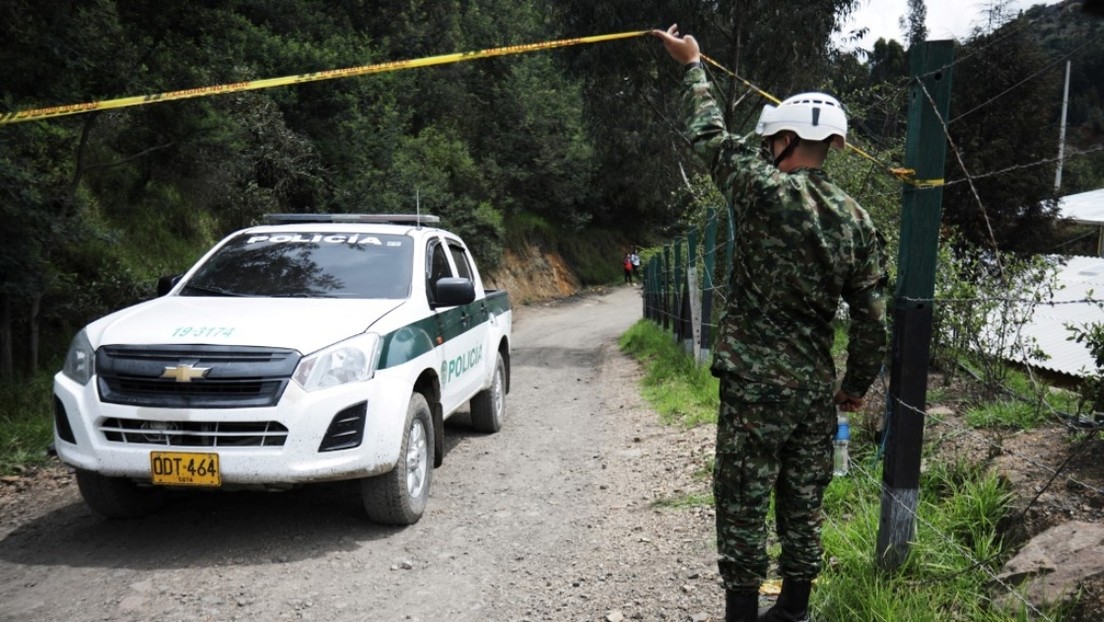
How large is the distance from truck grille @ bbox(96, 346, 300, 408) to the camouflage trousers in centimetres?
242

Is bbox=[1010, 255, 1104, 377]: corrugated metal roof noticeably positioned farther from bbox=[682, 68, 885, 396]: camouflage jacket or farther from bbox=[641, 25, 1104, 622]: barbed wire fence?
bbox=[682, 68, 885, 396]: camouflage jacket

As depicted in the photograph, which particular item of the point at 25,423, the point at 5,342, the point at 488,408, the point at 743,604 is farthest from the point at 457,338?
the point at 5,342

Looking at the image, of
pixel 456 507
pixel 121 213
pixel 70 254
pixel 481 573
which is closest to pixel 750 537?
pixel 481 573

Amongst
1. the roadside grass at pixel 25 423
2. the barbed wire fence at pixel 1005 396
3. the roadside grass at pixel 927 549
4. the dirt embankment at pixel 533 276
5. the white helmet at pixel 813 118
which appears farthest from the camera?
the dirt embankment at pixel 533 276

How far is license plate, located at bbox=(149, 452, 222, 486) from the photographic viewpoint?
4.30 meters

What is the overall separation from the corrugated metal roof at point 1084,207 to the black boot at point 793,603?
56.3ft

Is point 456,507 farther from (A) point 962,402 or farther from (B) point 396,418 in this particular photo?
(A) point 962,402

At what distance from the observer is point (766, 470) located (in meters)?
3.19

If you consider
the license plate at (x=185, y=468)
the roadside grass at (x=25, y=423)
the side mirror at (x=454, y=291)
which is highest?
the side mirror at (x=454, y=291)

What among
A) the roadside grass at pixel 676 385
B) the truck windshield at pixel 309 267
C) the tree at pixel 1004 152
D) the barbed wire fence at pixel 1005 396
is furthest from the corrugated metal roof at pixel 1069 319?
the truck windshield at pixel 309 267

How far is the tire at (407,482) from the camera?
15.9ft

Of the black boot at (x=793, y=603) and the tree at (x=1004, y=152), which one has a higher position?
the tree at (x=1004, y=152)

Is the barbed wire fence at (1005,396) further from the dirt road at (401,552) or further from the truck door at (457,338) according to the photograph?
the truck door at (457,338)

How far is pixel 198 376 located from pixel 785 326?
9.79 feet
